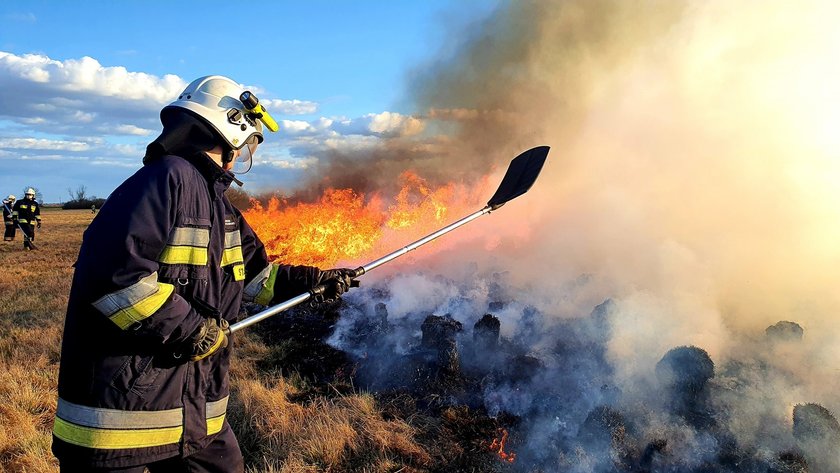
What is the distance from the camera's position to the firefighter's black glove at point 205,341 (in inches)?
84.4

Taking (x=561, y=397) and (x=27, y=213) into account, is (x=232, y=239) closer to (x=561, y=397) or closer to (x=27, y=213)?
(x=561, y=397)

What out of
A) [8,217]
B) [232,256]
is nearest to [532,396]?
[232,256]

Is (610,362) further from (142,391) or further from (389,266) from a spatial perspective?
(389,266)

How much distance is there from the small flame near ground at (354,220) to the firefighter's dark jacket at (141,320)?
369 inches

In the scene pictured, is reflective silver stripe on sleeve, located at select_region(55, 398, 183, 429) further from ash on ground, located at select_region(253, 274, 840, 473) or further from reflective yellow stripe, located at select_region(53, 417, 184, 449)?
ash on ground, located at select_region(253, 274, 840, 473)

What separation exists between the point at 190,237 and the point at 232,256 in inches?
16.6

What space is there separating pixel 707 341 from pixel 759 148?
18.0ft

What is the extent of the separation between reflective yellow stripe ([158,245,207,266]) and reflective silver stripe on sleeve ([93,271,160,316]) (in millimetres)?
194

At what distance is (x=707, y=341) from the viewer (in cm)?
692

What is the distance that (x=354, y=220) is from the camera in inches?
510

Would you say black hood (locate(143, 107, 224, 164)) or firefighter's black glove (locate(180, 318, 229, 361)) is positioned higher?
black hood (locate(143, 107, 224, 164))

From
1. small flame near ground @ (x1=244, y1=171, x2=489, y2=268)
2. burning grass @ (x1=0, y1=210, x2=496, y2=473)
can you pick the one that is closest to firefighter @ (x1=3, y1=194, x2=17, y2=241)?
small flame near ground @ (x1=244, y1=171, x2=489, y2=268)

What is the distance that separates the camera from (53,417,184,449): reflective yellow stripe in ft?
6.78

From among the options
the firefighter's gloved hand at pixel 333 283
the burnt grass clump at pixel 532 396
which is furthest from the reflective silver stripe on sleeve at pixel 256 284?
the burnt grass clump at pixel 532 396
